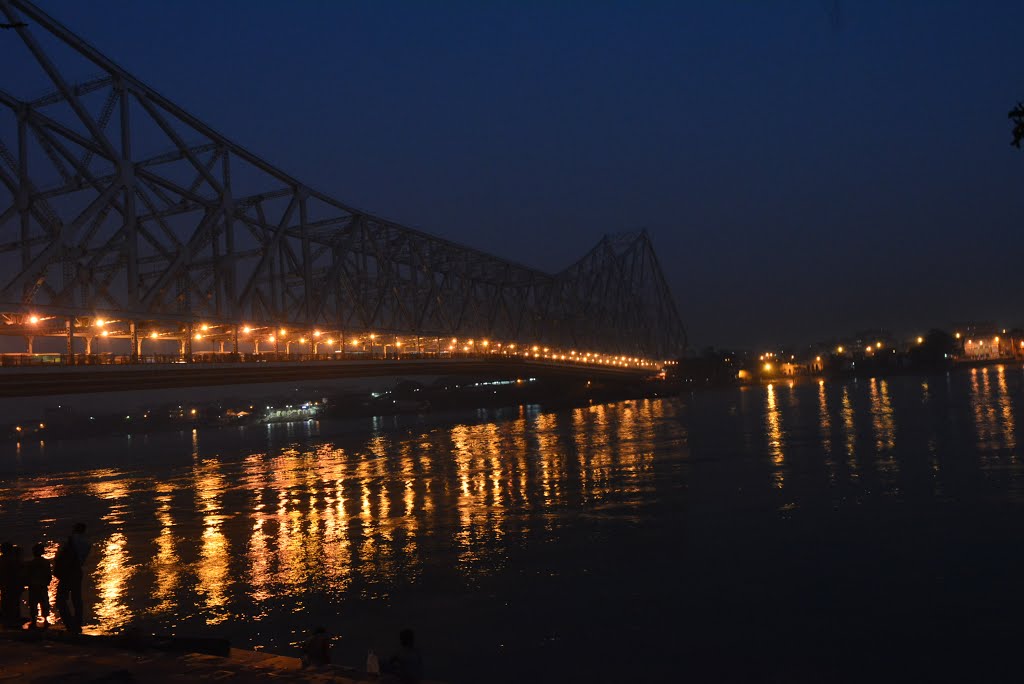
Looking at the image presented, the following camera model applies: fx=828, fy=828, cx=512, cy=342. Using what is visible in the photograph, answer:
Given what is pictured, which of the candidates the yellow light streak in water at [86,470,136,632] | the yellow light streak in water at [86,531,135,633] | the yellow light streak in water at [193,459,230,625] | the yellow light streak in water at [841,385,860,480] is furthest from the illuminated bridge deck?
the yellow light streak in water at [841,385,860,480]

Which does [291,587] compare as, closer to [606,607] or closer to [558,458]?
[606,607]

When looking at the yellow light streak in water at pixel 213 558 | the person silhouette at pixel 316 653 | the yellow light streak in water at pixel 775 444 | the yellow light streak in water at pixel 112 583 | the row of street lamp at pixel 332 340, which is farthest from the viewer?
the row of street lamp at pixel 332 340

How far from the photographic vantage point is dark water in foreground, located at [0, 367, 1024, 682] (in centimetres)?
1207

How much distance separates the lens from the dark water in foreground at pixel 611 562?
39.6 ft

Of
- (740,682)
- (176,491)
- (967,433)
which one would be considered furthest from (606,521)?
(967,433)

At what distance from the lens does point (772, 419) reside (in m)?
64.0

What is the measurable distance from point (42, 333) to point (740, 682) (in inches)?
1973

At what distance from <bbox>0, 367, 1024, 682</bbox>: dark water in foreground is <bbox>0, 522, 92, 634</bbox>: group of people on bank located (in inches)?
83.2

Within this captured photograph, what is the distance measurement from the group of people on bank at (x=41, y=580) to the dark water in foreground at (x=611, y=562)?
2.11 meters

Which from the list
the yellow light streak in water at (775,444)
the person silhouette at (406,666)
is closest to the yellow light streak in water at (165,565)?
the person silhouette at (406,666)

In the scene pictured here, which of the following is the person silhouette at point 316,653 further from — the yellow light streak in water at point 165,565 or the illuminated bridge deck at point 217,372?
the illuminated bridge deck at point 217,372

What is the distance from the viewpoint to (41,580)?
11930 millimetres

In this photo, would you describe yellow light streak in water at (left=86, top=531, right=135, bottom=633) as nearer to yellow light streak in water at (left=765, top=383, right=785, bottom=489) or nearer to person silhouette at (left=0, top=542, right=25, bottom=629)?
person silhouette at (left=0, top=542, right=25, bottom=629)

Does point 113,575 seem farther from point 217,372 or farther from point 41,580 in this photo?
point 217,372
